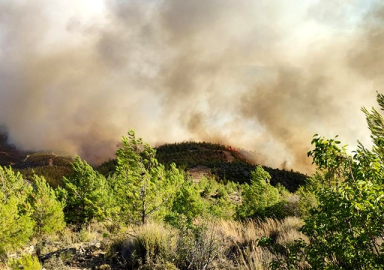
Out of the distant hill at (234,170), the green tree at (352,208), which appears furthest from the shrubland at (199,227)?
the distant hill at (234,170)

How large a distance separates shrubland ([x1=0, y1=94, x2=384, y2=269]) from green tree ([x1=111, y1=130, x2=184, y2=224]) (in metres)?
0.04

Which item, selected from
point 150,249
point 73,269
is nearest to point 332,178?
point 150,249

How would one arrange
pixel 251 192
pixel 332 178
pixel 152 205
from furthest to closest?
1. pixel 251 192
2. pixel 152 205
3. pixel 332 178

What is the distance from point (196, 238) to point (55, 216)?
10471mm

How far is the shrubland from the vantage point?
2789 mm

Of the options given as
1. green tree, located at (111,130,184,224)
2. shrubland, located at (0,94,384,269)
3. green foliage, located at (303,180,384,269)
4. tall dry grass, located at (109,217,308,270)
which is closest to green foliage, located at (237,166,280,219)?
shrubland, located at (0,94,384,269)

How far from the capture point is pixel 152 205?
9.09 metres

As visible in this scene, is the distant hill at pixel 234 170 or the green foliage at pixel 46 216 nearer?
the green foliage at pixel 46 216

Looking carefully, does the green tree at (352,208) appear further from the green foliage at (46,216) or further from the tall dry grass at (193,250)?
the green foliage at (46,216)

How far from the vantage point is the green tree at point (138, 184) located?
8.88 metres

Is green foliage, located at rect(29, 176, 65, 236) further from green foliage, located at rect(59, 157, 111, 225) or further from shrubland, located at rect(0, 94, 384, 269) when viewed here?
green foliage, located at rect(59, 157, 111, 225)

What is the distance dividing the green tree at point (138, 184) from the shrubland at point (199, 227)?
0.04m

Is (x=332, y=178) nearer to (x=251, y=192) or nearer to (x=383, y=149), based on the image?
(x=383, y=149)

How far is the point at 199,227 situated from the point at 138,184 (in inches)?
111
